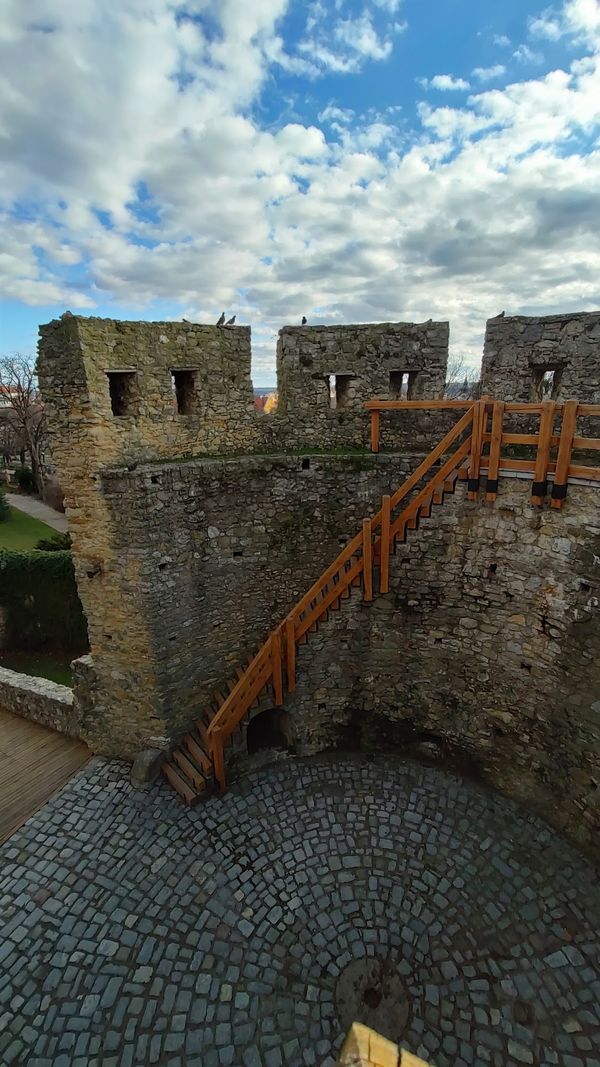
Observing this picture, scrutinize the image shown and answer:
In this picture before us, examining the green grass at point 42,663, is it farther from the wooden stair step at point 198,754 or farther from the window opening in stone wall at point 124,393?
the window opening in stone wall at point 124,393

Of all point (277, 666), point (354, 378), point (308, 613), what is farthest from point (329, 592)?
point (354, 378)

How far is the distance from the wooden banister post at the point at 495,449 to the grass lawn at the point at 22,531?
2028 cm

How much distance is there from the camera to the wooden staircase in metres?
8.84

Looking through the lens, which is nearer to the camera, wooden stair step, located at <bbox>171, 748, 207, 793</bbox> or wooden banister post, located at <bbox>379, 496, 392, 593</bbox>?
wooden banister post, located at <bbox>379, 496, 392, 593</bbox>

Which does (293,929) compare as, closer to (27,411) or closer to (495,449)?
(495,449)

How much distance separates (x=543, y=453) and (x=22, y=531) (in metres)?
25.1

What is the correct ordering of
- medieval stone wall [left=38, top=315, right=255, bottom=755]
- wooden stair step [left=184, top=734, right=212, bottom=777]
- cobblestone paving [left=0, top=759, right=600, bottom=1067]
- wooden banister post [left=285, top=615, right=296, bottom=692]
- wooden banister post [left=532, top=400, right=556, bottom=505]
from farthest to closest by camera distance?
wooden banister post [left=285, top=615, right=296, bottom=692] → wooden stair step [left=184, top=734, right=212, bottom=777] → medieval stone wall [left=38, top=315, right=255, bottom=755] → wooden banister post [left=532, top=400, right=556, bottom=505] → cobblestone paving [left=0, top=759, right=600, bottom=1067]

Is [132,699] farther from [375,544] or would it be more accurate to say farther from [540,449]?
[540,449]

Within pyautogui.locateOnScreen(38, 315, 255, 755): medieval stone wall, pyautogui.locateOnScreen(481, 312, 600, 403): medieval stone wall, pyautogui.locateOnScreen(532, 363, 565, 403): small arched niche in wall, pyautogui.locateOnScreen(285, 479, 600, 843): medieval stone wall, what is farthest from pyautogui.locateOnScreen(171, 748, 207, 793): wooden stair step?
pyautogui.locateOnScreen(532, 363, 565, 403): small arched niche in wall

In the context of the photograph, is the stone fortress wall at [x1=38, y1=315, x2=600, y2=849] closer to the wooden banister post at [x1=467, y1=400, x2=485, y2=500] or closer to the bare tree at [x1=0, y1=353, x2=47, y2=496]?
the wooden banister post at [x1=467, y1=400, x2=485, y2=500]

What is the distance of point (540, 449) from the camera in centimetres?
743

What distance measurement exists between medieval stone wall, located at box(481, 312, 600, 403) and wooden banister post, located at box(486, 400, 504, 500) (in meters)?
2.38

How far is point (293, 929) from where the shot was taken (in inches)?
274

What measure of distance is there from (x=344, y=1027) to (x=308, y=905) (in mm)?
1464
